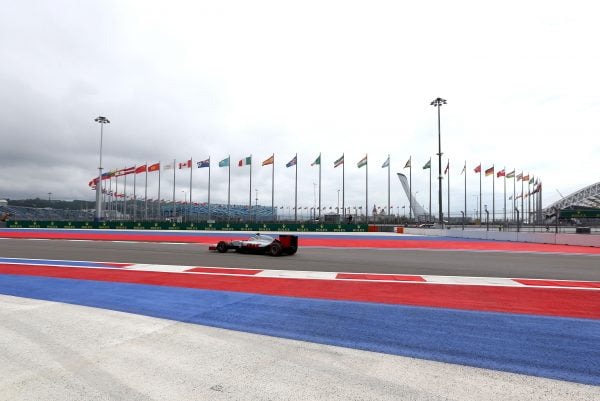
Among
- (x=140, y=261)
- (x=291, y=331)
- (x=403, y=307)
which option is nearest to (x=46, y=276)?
(x=140, y=261)

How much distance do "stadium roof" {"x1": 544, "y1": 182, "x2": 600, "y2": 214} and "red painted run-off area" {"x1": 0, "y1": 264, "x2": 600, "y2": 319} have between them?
8549 cm

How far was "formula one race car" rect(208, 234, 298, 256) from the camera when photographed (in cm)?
1348

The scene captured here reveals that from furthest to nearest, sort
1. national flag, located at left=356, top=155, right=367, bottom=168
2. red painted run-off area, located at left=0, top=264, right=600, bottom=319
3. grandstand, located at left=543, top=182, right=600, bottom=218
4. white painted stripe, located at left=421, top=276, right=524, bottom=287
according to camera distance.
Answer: grandstand, located at left=543, top=182, right=600, bottom=218 → national flag, located at left=356, top=155, right=367, bottom=168 → white painted stripe, located at left=421, top=276, right=524, bottom=287 → red painted run-off area, located at left=0, top=264, right=600, bottom=319

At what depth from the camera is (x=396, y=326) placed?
491 centimetres

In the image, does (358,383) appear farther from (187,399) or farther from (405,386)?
(187,399)

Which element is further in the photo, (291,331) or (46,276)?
(46,276)

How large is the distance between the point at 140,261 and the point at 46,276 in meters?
3.08

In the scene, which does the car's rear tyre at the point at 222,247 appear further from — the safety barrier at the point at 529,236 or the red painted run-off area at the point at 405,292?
the safety barrier at the point at 529,236

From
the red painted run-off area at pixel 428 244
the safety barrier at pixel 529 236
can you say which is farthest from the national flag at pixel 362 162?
the red painted run-off area at pixel 428 244

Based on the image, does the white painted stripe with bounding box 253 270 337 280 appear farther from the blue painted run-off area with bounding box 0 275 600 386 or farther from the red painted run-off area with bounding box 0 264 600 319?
the blue painted run-off area with bounding box 0 275 600 386

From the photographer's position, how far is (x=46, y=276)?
910 centimetres

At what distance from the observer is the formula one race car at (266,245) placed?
13477 mm

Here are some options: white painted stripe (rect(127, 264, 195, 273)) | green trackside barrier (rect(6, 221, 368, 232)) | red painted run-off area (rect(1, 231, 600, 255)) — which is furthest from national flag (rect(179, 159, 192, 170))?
white painted stripe (rect(127, 264, 195, 273))

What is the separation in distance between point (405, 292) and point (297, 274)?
316 centimetres
